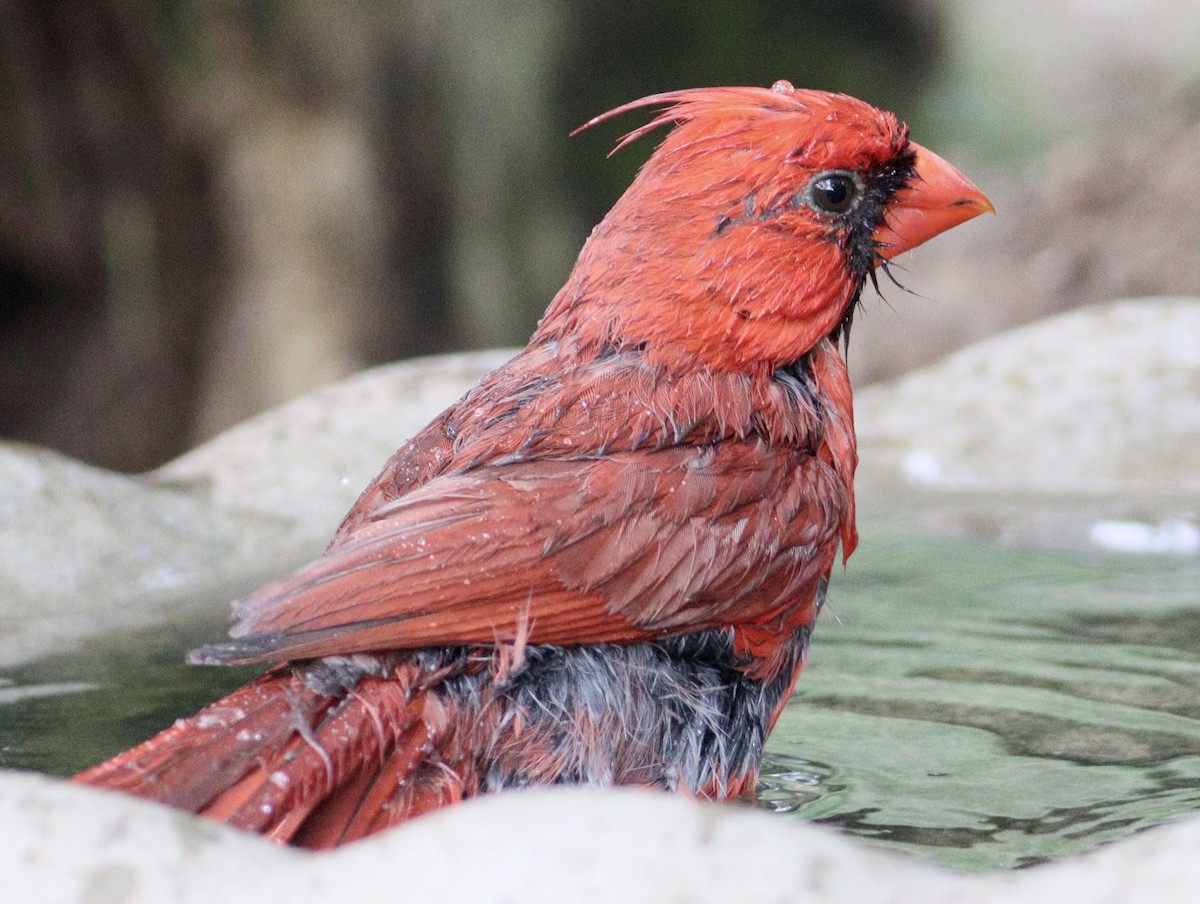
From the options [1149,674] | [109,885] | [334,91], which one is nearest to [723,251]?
[1149,674]

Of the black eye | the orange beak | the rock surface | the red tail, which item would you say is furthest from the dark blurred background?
the red tail

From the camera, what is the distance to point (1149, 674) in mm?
3369

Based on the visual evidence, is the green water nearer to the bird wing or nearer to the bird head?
the bird wing

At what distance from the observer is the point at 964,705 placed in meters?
3.27

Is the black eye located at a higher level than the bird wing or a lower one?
higher

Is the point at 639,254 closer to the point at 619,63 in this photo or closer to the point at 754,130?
the point at 754,130

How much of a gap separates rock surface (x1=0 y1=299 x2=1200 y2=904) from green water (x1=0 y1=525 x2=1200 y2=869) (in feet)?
1.18

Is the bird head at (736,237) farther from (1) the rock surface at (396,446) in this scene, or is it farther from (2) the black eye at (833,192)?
(1) the rock surface at (396,446)

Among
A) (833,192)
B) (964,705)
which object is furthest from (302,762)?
(964,705)

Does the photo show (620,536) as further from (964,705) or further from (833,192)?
(964,705)

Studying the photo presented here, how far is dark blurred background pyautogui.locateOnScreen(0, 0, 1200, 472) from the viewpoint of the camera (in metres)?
8.77

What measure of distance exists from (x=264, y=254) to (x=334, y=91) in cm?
103

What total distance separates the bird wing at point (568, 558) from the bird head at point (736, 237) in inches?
9.3

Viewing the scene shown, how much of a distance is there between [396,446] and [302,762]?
8.60ft
